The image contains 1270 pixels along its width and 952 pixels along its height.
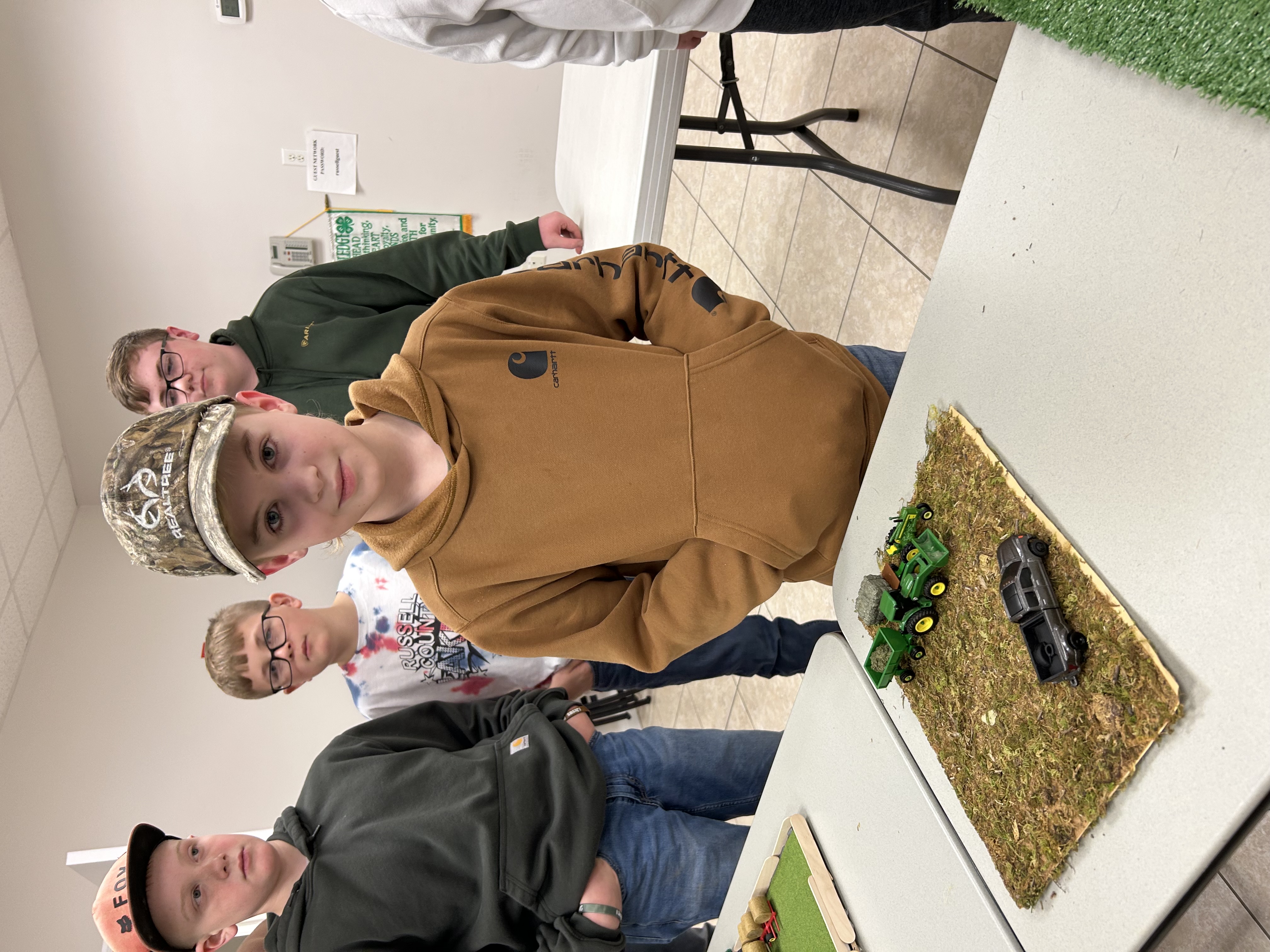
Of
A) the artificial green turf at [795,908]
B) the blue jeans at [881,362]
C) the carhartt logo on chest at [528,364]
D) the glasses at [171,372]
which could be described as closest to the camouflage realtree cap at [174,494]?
the carhartt logo on chest at [528,364]

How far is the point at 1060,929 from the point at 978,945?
0.33ft

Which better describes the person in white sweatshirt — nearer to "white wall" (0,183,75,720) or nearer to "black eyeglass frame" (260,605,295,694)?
"black eyeglass frame" (260,605,295,694)

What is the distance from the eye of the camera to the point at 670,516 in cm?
101

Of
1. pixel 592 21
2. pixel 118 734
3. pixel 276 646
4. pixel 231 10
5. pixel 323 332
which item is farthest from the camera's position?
pixel 231 10

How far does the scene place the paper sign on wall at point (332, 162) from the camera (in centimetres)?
296

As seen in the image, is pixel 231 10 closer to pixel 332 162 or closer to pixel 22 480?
pixel 332 162

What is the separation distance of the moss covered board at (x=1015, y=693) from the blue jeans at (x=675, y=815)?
88 centimetres

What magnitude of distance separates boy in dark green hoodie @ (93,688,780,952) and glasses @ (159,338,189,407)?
955mm

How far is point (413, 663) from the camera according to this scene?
1.74 metres

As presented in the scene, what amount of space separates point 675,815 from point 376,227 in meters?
2.59

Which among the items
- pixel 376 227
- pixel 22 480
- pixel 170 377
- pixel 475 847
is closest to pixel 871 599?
pixel 475 847

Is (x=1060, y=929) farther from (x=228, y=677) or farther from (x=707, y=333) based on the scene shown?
(x=228, y=677)

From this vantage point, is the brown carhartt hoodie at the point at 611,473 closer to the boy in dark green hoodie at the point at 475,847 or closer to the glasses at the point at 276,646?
the boy in dark green hoodie at the point at 475,847

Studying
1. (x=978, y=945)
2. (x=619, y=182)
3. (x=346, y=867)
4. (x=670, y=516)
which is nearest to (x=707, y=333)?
(x=670, y=516)
